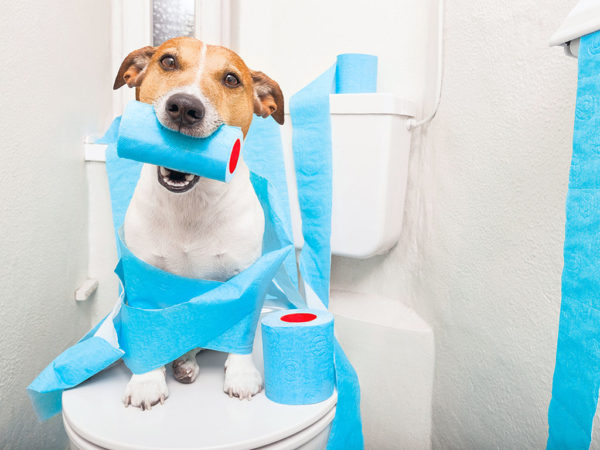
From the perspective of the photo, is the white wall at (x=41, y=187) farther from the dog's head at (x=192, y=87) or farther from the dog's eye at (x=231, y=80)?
the dog's eye at (x=231, y=80)

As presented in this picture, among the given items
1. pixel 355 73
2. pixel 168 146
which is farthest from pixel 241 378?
pixel 355 73

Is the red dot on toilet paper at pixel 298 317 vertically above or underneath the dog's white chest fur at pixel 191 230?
underneath

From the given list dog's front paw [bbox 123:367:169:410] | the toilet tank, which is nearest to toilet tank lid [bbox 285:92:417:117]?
the toilet tank

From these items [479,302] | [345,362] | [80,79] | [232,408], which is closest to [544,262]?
[479,302]

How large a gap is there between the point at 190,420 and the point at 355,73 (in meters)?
0.90

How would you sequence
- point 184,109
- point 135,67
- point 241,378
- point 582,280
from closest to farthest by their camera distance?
point 582,280, point 184,109, point 241,378, point 135,67

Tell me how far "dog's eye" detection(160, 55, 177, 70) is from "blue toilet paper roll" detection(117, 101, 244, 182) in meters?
0.15

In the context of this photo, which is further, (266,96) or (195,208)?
(266,96)

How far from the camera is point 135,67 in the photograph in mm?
957

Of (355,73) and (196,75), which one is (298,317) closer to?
(196,75)

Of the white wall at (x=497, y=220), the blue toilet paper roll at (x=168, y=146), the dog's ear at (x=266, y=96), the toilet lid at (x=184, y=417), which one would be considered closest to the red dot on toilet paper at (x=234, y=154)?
the blue toilet paper roll at (x=168, y=146)

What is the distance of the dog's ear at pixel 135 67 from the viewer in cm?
94

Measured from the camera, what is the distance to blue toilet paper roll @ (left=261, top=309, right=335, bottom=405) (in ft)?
2.63

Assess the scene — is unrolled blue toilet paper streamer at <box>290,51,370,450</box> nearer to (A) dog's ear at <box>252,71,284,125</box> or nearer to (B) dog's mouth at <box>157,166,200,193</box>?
(A) dog's ear at <box>252,71,284,125</box>
